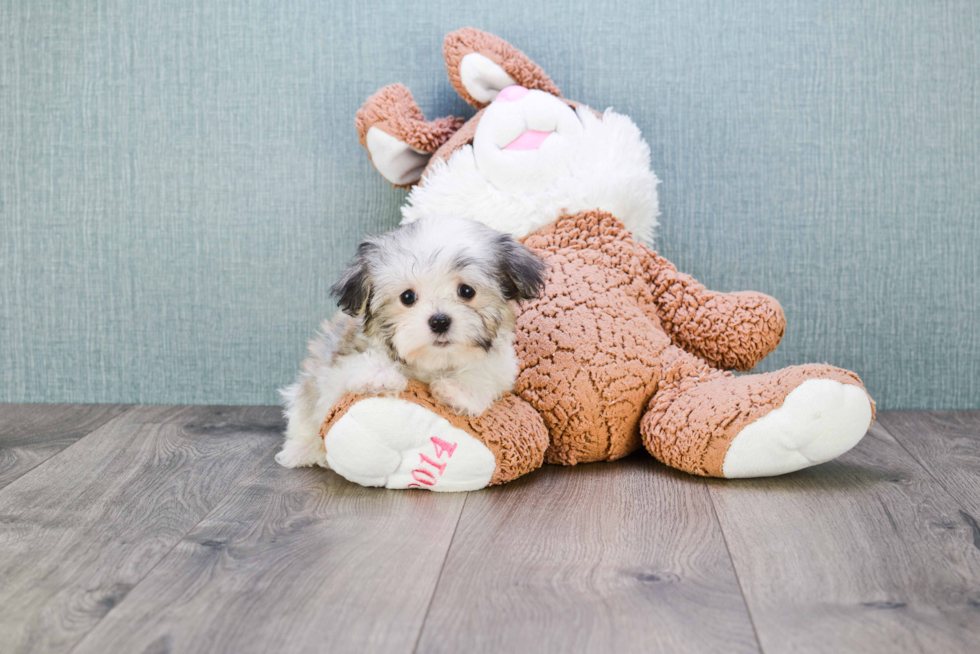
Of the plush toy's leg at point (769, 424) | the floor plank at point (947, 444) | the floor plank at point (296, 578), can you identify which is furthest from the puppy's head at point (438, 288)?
the floor plank at point (947, 444)

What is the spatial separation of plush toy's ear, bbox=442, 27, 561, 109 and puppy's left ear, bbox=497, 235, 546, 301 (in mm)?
566

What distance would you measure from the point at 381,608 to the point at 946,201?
183cm

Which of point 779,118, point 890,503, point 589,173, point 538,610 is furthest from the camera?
point 779,118

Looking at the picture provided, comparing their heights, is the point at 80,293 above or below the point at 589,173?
below

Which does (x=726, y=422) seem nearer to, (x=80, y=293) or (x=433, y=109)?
(x=433, y=109)

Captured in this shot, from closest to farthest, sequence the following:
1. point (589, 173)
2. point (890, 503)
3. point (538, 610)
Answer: point (538, 610) → point (890, 503) → point (589, 173)

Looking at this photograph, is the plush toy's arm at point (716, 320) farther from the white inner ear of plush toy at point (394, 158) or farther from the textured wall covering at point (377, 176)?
the white inner ear of plush toy at point (394, 158)

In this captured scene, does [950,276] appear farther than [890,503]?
Yes

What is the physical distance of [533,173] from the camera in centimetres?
173

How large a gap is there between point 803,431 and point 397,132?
3.61 feet

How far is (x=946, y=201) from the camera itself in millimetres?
2033

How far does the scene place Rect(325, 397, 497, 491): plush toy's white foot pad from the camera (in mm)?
1352

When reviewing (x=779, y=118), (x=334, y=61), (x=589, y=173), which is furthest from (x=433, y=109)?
(x=779, y=118)

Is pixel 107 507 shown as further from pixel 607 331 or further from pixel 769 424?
pixel 769 424
